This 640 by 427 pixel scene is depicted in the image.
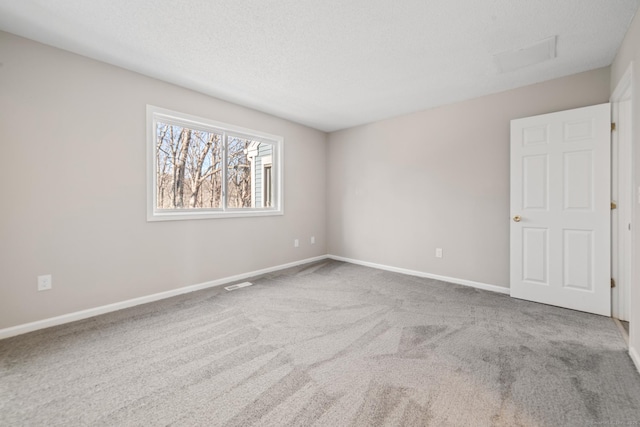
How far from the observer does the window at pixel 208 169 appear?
126 inches

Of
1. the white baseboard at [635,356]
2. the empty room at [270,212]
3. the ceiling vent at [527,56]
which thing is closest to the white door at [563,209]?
the empty room at [270,212]

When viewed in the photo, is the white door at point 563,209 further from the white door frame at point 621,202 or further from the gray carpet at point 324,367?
the gray carpet at point 324,367

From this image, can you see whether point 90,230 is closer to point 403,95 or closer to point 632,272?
point 403,95

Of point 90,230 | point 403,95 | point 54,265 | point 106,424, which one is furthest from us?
point 403,95

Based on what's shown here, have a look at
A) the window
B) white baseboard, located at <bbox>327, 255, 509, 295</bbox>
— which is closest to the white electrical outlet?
the window

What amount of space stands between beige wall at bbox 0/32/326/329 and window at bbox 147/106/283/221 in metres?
0.14

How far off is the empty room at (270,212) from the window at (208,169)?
0.10 feet

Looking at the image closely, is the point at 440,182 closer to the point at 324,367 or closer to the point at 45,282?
the point at 324,367

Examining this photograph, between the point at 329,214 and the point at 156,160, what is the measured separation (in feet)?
10.1

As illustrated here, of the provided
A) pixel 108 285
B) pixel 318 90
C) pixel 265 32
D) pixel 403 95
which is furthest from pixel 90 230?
pixel 403 95

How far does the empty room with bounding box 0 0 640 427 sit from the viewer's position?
1674mm

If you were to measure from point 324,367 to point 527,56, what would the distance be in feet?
10.8

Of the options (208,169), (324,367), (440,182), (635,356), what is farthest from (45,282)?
(635,356)

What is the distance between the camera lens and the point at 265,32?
7.29ft
